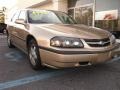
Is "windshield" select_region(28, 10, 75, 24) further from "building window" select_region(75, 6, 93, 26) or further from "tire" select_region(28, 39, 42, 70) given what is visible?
"building window" select_region(75, 6, 93, 26)

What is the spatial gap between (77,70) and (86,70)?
209mm

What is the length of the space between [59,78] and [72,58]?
0.68 meters

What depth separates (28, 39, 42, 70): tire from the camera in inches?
212

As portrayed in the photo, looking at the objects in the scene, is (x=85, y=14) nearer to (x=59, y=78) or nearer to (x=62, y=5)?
(x=62, y=5)

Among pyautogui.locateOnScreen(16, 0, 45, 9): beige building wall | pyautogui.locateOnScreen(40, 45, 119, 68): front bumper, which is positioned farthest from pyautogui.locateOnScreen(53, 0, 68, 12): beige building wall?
pyautogui.locateOnScreen(40, 45, 119, 68): front bumper

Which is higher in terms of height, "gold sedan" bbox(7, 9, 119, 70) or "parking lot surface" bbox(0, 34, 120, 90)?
"gold sedan" bbox(7, 9, 119, 70)

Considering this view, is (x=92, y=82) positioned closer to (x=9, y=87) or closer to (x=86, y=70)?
(x=86, y=70)

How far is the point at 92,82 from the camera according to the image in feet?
15.9

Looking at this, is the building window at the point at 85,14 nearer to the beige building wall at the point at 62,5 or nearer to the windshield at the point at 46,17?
the beige building wall at the point at 62,5

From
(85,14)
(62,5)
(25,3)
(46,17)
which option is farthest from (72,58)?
(25,3)

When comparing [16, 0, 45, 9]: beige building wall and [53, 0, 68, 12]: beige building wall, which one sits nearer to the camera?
[53, 0, 68, 12]: beige building wall

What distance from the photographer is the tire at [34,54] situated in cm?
538

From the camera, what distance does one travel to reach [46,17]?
6488 millimetres

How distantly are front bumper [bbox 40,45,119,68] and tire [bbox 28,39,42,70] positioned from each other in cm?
43
